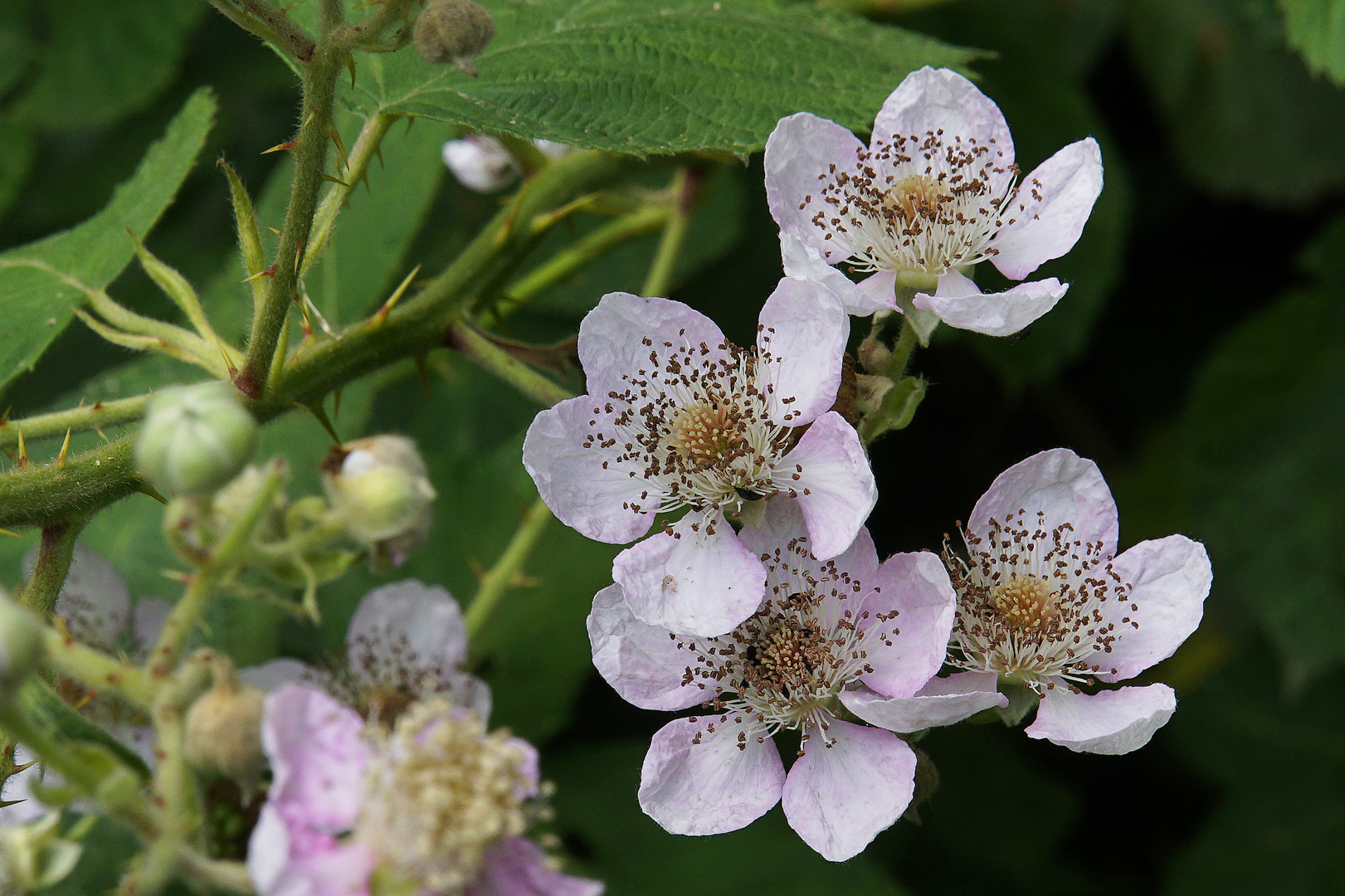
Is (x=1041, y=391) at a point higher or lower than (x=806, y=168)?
lower

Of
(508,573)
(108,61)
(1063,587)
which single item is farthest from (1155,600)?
(108,61)

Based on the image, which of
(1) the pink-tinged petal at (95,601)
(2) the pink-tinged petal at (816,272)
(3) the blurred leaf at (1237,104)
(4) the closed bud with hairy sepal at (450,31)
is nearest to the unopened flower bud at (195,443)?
(4) the closed bud with hairy sepal at (450,31)

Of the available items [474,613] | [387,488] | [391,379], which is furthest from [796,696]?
[391,379]

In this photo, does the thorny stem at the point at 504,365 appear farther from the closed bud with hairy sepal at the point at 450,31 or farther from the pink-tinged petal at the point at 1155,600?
the pink-tinged petal at the point at 1155,600

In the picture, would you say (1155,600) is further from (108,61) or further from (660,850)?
(108,61)

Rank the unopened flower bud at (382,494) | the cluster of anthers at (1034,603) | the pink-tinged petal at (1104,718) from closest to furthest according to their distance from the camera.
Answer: the unopened flower bud at (382,494)
the pink-tinged petal at (1104,718)
the cluster of anthers at (1034,603)
